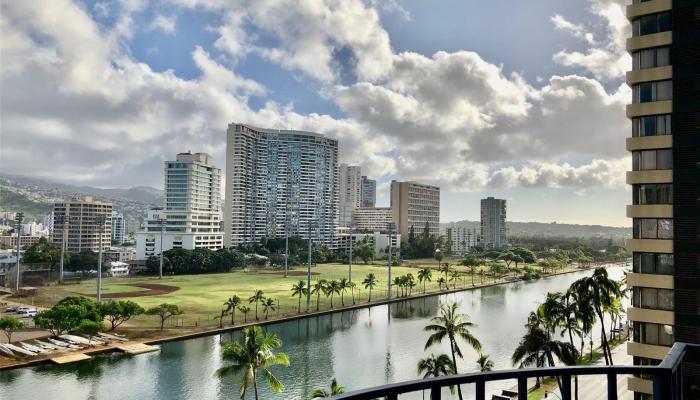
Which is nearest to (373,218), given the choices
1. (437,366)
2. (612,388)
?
(437,366)

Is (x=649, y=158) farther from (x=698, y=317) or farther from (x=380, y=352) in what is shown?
(x=380, y=352)

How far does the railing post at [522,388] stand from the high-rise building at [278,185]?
296 feet

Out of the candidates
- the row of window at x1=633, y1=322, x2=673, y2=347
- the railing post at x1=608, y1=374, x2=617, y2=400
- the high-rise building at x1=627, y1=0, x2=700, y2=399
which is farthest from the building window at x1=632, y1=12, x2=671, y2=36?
the railing post at x1=608, y1=374, x2=617, y2=400

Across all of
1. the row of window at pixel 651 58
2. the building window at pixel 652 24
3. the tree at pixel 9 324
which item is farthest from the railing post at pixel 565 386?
the tree at pixel 9 324

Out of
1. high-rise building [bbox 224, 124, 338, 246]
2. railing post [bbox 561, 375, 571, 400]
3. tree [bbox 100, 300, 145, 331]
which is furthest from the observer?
high-rise building [bbox 224, 124, 338, 246]

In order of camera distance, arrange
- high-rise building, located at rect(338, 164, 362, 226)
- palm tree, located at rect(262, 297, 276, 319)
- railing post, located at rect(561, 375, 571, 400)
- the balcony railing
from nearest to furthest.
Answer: the balcony railing, railing post, located at rect(561, 375, 571, 400), palm tree, located at rect(262, 297, 276, 319), high-rise building, located at rect(338, 164, 362, 226)

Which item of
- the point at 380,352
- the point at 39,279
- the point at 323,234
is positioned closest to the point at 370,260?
the point at 323,234

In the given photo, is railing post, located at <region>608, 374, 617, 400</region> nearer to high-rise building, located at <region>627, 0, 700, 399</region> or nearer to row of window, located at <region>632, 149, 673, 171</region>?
high-rise building, located at <region>627, 0, 700, 399</region>

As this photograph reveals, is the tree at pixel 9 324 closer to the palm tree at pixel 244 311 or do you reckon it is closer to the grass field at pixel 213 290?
the grass field at pixel 213 290

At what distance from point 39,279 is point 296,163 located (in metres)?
59.3

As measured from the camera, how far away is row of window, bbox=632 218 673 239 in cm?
1353

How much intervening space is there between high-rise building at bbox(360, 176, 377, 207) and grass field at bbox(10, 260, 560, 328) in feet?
385

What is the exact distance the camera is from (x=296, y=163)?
104 metres

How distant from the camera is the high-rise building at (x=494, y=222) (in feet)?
438
